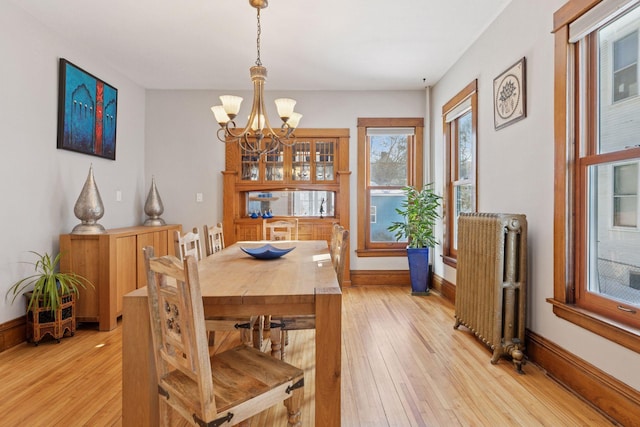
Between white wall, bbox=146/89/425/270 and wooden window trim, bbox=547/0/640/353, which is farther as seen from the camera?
white wall, bbox=146/89/425/270

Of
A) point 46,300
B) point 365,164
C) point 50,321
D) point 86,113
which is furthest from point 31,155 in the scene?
point 365,164

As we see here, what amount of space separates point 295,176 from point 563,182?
3422mm

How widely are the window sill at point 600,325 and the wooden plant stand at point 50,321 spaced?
378cm

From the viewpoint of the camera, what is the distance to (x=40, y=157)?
3166 mm

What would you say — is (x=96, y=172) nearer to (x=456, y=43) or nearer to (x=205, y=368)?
(x=205, y=368)

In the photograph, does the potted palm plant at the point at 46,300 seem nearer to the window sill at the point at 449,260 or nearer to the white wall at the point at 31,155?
the white wall at the point at 31,155

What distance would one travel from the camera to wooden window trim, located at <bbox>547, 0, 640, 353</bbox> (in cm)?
221

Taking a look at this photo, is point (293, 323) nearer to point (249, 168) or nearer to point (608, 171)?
point (608, 171)

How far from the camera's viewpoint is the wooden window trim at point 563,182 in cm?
221

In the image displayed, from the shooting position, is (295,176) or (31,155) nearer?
(31,155)

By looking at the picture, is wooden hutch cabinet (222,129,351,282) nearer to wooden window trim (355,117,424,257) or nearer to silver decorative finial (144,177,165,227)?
wooden window trim (355,117,424,257)

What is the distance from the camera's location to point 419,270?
4.58m

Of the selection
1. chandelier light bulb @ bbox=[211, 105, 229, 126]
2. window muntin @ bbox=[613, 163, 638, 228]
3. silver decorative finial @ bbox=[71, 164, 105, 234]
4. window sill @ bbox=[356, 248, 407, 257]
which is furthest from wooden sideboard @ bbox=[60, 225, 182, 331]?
window muntin @ bbox=[613, 163, 638, 228]

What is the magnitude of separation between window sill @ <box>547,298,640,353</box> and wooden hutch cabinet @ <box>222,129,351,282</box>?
2.99m
